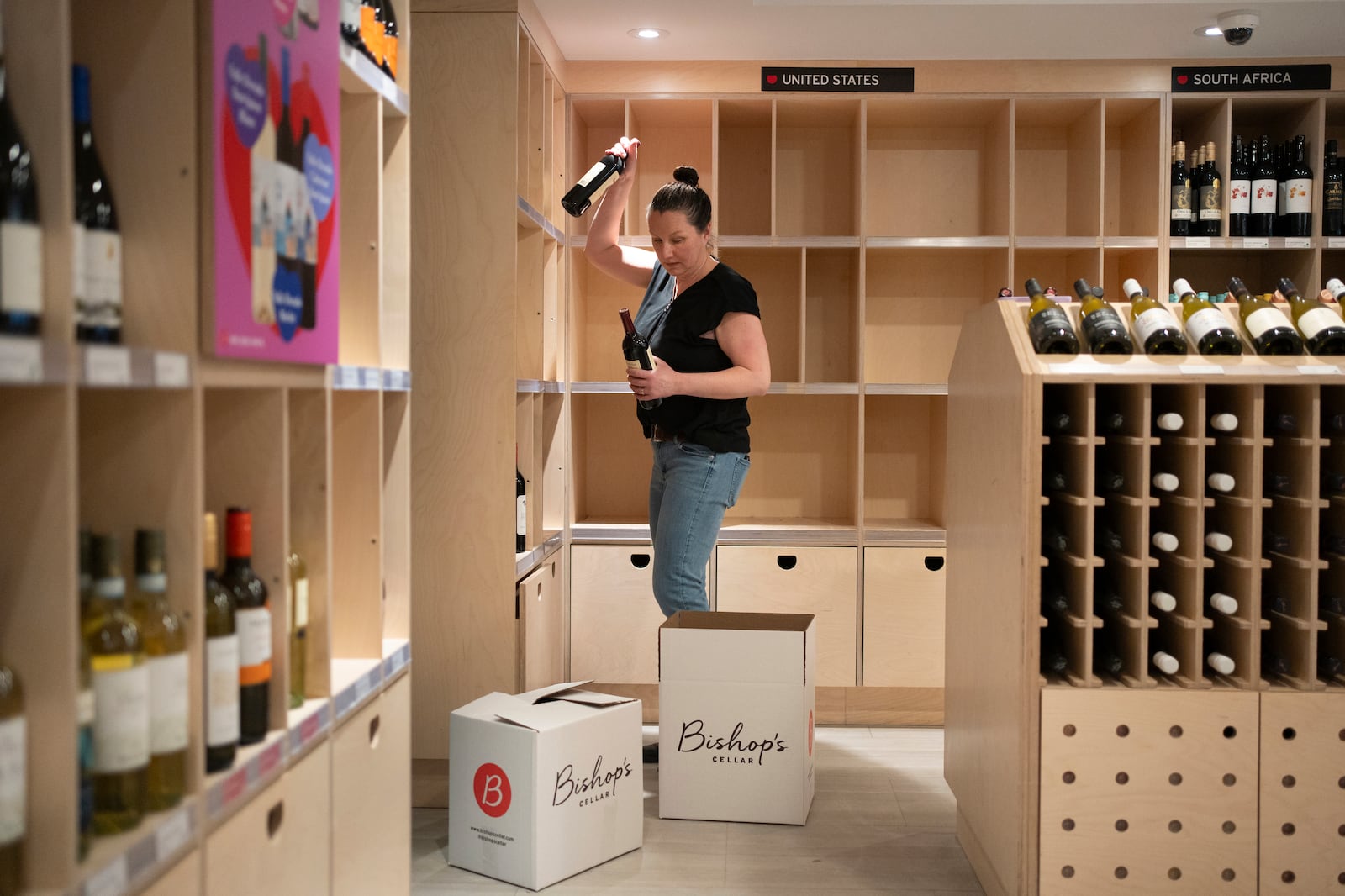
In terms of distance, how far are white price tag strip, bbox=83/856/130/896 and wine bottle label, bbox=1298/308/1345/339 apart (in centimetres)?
233

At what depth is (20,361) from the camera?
94 cm

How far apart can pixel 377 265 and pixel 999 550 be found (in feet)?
4.67

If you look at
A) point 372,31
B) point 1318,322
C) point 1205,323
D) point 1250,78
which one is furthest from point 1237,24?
point 372,31

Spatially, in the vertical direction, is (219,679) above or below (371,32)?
below

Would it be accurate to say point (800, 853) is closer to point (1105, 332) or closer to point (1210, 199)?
point (1105, 332)

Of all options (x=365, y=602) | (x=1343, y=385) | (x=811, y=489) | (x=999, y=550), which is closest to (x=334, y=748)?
(x=365, y=602)

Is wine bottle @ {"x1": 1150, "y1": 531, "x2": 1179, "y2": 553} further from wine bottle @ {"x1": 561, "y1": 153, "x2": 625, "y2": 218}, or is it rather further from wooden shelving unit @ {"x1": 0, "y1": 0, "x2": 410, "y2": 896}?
wine bottle @ {"x1": 561, "y1": 153, "x2": 625, "y2": 218}

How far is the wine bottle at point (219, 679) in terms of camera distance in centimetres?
134

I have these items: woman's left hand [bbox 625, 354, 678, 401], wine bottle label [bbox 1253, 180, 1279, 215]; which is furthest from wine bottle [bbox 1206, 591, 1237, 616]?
wine bottle label [bbox 1253, 180, 1279, 215]

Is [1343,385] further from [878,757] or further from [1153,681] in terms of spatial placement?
[878,757]

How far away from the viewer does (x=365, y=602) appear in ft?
6.34

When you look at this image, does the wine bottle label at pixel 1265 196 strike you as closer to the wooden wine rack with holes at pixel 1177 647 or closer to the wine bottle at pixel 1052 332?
the wooden wine rack with holes at pixel 1177 647

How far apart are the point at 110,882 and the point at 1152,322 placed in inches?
81.5

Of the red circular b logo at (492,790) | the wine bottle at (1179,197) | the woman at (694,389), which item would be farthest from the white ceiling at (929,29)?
the red circular b logo at (492,790)
